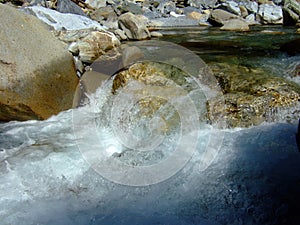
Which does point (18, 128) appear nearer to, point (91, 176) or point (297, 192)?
point (91, 176)

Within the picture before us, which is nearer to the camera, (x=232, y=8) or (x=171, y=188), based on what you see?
(x=171, y=188)

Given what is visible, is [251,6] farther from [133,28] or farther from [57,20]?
[57,20]

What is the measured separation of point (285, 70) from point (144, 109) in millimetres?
2484

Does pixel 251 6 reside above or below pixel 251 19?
above

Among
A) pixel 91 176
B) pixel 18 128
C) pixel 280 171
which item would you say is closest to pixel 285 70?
pixel 280 171

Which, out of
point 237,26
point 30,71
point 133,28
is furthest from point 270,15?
point 30,71

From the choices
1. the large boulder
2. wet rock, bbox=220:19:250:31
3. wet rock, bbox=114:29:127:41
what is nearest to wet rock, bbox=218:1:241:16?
wet rock, bbox=220:19:250:31

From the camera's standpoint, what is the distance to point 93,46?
550 cm

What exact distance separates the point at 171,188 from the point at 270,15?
13.5 meters

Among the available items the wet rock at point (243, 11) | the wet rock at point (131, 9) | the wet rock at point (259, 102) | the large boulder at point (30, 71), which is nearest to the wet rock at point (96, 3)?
the wet rock at point (131, 9)

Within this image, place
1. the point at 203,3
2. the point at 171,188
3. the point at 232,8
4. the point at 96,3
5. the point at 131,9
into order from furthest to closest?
the point at 203,3, the point at 96,3, the point at 131,9, the point at 232,8, the point at 171,188

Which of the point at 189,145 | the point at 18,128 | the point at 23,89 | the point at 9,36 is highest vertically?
the point at 9,36

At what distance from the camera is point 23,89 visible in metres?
3.62

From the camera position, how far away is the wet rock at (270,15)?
13137 mm
